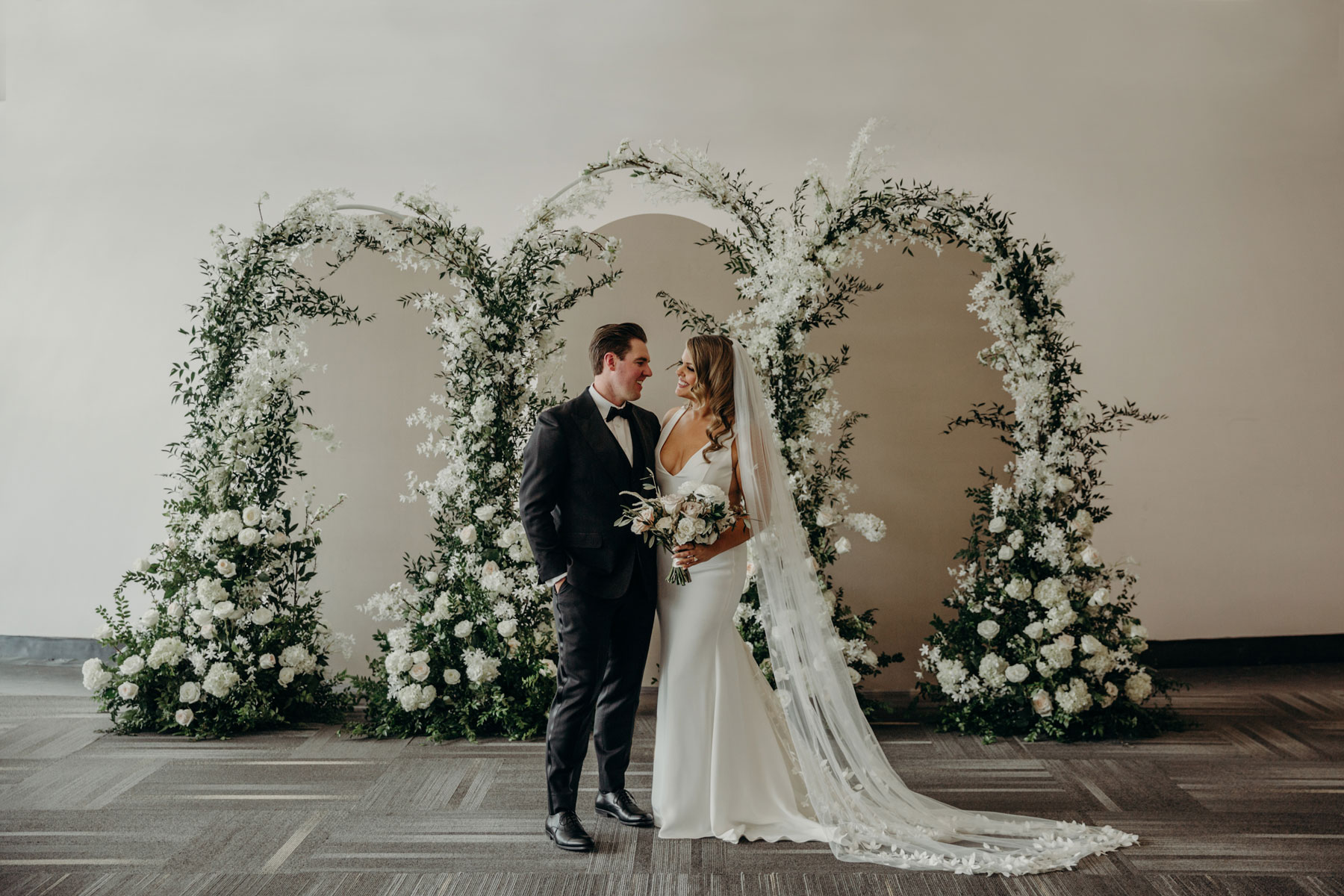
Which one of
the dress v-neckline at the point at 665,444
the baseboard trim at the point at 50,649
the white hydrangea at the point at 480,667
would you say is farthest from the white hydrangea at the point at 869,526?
the baseboard trim at the point at 50,649

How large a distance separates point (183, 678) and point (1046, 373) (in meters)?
4.40

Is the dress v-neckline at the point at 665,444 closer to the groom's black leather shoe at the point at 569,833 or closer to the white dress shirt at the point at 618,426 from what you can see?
the white dress shirt at the point at 618,426

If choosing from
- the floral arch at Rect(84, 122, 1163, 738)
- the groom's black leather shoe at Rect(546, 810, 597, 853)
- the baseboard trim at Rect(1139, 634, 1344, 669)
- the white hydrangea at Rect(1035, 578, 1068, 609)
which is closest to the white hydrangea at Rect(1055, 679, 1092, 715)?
the floral arch at Rect(84, 122, 1163, 738)

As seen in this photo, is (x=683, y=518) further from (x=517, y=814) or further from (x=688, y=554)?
(x=517, y=814)

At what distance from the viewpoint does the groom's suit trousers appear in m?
3.12

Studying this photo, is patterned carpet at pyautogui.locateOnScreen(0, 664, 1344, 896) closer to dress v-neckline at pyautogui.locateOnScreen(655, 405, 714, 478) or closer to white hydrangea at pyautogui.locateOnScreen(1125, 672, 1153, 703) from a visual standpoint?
white hydrangea at pyautogui.locateOnScreen(1125, 672, 1153, 703)

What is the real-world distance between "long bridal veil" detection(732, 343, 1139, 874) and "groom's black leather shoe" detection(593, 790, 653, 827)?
59 centimetres

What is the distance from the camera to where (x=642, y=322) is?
512 centimetres

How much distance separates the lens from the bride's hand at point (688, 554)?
309cm

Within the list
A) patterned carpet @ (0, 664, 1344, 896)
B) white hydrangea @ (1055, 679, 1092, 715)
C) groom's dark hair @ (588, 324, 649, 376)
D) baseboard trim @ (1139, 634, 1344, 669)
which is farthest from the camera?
baseboard trim @ (1139, 634, 1344, 669)

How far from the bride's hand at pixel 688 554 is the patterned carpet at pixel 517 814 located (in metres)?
0.95

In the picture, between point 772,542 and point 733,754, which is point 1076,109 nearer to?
point 772,542

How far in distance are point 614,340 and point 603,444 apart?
14.5 inches

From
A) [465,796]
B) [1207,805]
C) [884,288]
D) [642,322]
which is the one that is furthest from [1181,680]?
[465,796]
